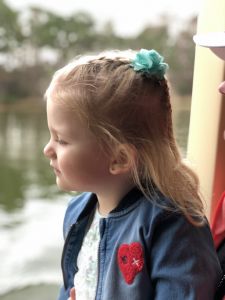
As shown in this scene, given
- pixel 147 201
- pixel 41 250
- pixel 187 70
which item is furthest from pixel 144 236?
pixel 41 250

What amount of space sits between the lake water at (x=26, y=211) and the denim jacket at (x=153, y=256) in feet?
2.01

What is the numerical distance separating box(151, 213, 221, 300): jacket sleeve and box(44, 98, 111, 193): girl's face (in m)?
0.14

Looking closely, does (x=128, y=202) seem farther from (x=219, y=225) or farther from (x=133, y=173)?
(x=219, y=225)

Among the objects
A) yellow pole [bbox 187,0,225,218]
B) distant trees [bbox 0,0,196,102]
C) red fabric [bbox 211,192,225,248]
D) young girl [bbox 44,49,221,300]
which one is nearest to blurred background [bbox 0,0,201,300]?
distant trees [bbox 0,0,196,102]

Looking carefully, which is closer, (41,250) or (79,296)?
(79,296)

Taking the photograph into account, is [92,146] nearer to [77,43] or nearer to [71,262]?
[71,262]

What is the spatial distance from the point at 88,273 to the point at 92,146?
24 centimetres

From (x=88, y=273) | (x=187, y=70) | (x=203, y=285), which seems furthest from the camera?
(x=187, y=70)

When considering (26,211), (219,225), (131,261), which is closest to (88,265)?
(131,261)

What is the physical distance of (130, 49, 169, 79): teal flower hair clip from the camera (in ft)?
2.58

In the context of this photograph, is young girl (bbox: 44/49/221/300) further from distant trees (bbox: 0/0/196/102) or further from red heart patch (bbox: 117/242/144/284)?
distant trees (bbox: 0/0/196/102)

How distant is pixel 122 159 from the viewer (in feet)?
2.63

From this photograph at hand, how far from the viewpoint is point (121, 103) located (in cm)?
77

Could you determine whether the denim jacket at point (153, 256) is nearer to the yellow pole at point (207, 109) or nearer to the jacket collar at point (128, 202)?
the jacket collar at point (128, 202)
